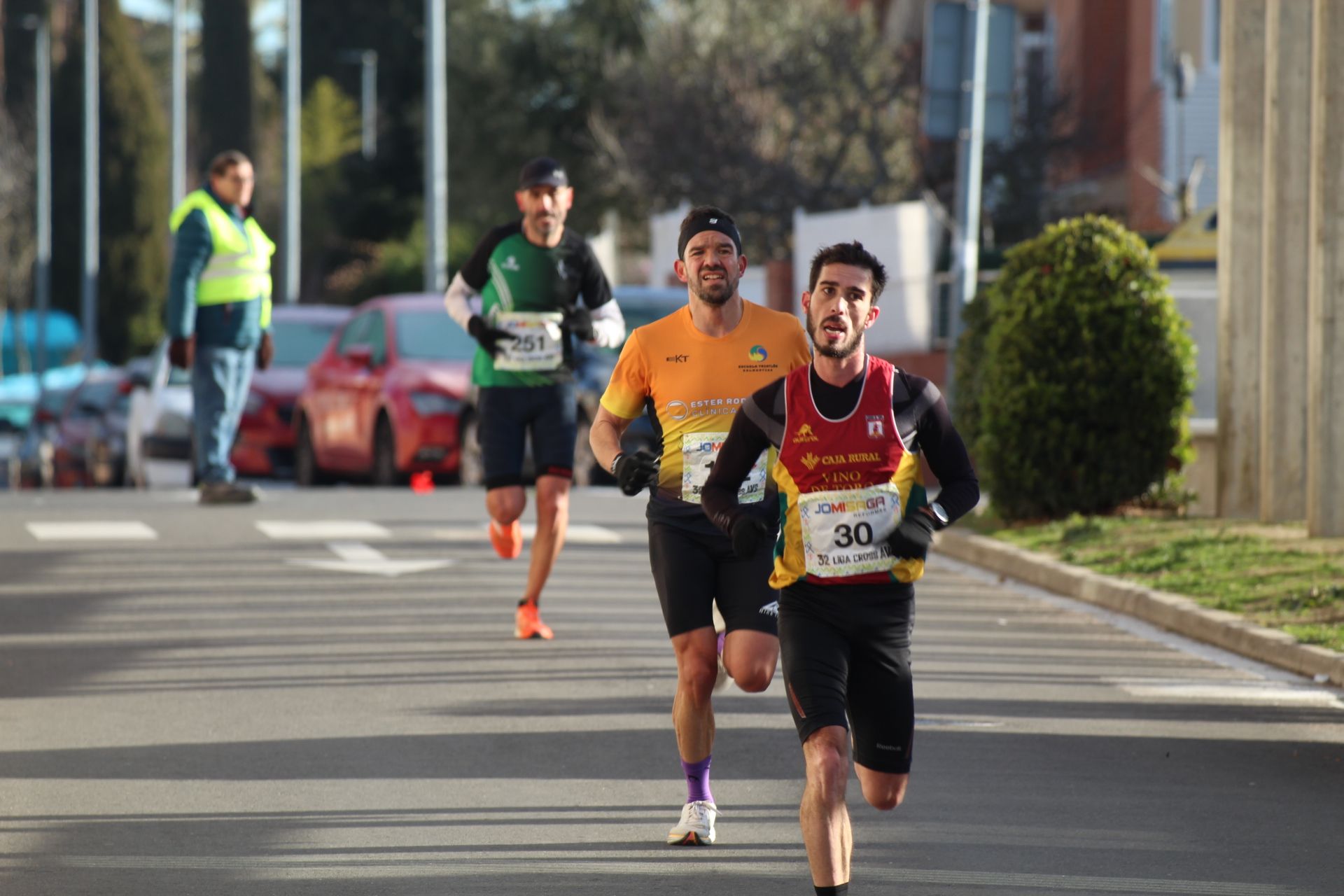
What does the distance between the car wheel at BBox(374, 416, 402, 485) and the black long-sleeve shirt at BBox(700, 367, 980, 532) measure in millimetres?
14004

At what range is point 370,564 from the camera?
14.9 meters

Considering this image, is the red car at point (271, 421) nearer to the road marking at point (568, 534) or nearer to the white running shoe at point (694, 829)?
the road marking at point (568, 534)

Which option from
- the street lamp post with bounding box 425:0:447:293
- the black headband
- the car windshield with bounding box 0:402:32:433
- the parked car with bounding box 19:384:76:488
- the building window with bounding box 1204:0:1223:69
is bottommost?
the car windshield with bounding box 0:402:32:433

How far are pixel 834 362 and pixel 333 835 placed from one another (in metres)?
2.18

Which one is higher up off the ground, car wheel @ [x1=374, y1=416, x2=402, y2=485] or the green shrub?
the green shrub

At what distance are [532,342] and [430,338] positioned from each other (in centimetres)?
943

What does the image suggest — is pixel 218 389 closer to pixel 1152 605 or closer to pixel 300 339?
pixel 300 339

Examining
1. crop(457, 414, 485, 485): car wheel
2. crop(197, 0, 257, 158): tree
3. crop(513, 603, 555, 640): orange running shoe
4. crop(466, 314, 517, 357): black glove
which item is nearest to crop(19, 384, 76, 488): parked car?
crop(457, 414, 485, 485): car wheel

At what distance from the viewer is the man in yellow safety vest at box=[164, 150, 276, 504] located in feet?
55.3

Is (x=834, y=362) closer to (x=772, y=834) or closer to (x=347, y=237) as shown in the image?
(x=772, y=834)

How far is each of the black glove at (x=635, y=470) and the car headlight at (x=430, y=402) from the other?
41.8 ft

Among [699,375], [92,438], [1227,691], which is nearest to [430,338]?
[92,438]

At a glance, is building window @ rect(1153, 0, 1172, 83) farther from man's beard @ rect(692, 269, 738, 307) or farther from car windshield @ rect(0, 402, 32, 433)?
man's beard @ rect(692, 269, 738, 307)

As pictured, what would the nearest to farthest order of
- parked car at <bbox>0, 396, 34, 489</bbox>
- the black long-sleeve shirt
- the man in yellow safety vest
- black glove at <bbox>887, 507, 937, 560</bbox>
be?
black glove at <bbox>887, 507, 937, 560</bbox> → the black long-sleeve shirt → the man in yellow safety vest → parked car at <bbox>0, 396, 34, 489</bbox>
